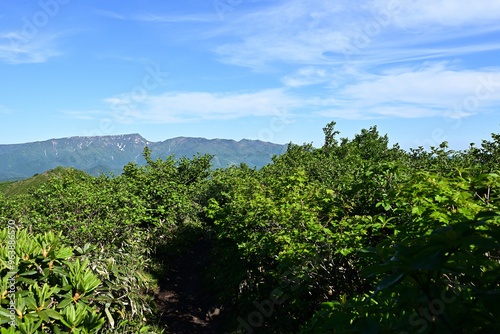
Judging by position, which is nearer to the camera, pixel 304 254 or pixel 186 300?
pixel 304 254

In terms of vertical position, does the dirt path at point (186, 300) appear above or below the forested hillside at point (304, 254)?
below

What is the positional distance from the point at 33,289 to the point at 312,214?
15.9ft

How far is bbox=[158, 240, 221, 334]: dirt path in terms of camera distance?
1071 cm

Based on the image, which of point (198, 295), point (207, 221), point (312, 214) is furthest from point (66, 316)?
point (207, 221)

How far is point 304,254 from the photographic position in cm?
588

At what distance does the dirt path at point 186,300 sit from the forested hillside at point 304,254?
43 centimetres

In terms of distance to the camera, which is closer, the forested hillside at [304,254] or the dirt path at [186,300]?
the forested hillside at [304,254]

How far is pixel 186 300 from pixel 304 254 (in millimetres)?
9252

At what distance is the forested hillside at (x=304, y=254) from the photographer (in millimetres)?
1250

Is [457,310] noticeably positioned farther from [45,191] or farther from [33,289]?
[45,191]

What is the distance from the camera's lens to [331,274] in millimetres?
6293

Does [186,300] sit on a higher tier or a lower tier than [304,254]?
lower

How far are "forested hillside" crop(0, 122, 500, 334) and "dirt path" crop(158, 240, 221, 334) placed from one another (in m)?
0.43

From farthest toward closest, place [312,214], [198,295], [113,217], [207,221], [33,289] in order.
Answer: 1. [207,221]
2. [198,295]
3. [113,217]
4. [312,214]
5. [33,289]
